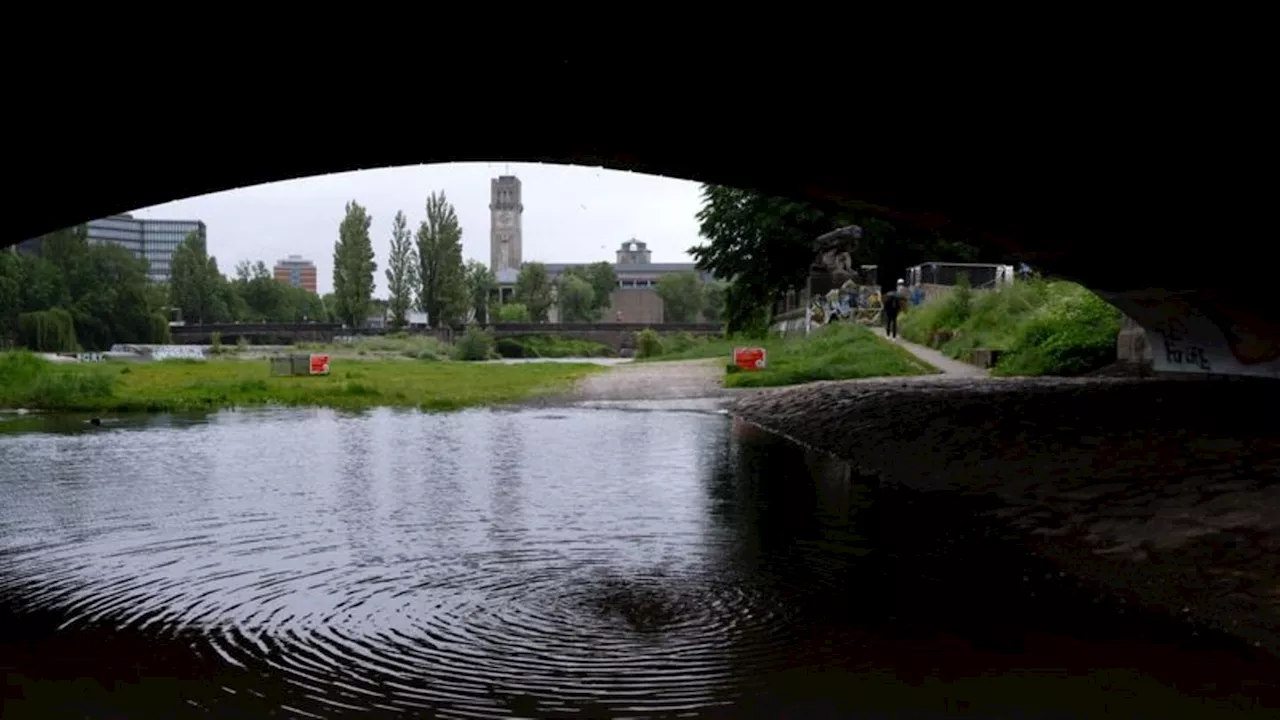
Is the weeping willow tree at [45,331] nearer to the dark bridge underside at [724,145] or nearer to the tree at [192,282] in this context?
the tree at [192,282]

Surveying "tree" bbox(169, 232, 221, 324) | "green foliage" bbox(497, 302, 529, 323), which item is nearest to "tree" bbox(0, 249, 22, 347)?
"tree" bbox(169, 232, 221, 324)

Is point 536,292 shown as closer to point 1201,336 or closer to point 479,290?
point 479,290

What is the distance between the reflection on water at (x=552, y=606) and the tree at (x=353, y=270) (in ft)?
366

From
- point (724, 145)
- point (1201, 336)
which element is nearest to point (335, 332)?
point (1201, 336)

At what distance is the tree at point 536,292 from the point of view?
15712 cm

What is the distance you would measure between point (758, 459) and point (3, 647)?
13.9 metres

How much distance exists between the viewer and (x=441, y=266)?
416 feet

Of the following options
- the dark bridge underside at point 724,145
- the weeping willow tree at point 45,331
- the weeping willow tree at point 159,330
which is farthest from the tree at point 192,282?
the dark bridge underside at point 724,145

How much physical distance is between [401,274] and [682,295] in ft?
208

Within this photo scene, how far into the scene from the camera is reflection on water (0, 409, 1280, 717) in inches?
304

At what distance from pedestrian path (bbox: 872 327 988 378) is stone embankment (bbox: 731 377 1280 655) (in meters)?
7.51

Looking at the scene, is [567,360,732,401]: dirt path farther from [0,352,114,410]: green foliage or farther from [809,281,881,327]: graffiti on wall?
[0,352,114,410]: green foliage

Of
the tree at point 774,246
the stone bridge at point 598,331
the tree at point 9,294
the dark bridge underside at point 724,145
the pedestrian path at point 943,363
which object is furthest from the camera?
the stone bridge at point 598,331

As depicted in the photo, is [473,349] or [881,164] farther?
[473,349]
